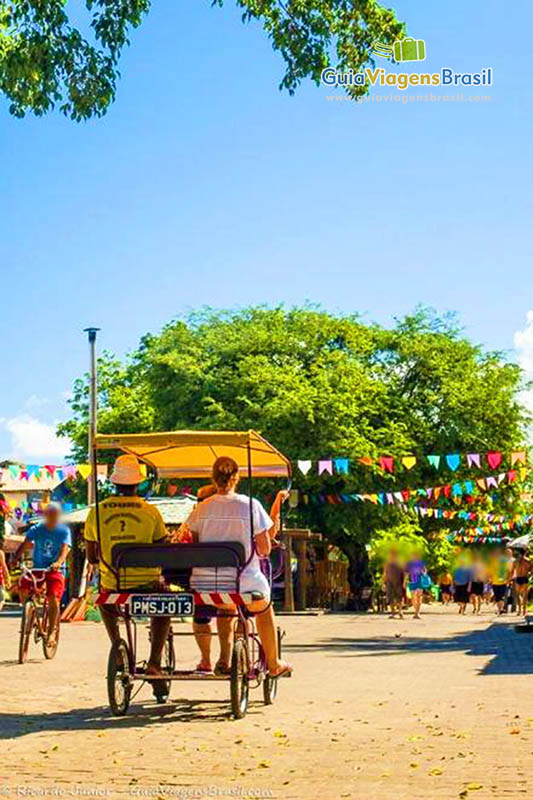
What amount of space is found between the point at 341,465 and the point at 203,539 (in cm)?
3676

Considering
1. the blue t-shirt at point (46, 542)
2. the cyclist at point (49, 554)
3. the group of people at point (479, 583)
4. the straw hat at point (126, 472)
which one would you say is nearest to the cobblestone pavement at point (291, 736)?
the cyclist at point (49, 554)

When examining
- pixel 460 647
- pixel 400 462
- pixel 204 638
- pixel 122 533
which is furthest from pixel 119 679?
pixel 400 462

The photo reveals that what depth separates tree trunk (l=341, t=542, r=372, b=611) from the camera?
53062mm

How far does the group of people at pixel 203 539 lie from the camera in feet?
36.0

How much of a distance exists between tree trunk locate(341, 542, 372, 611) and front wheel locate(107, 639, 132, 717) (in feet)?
138

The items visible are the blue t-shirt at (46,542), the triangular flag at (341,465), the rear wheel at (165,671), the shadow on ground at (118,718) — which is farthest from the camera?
the triangular flag at (341,465)

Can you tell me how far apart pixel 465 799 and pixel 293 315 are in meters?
52.3

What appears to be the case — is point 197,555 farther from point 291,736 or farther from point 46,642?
point 46,642

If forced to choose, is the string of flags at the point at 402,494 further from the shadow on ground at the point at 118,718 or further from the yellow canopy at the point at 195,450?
the shadow on ground at the point at 118,718

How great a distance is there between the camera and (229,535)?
11062 mm

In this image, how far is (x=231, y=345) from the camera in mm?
55844

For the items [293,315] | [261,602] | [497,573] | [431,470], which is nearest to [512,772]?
[261,602]

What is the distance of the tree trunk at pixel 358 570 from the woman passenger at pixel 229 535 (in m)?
41.9

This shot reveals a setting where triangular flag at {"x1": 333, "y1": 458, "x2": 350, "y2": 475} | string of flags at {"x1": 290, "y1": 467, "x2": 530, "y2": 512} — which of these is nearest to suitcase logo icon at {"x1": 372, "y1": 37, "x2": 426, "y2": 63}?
triangular flag at {"x1": 333, "y1": 458, "x2": 350, "y2": 475}
